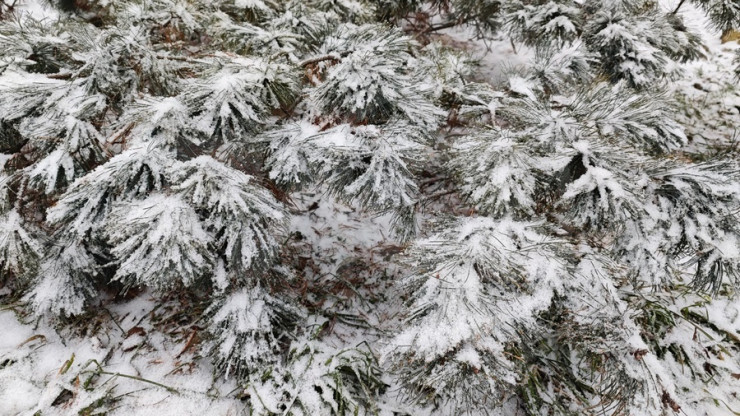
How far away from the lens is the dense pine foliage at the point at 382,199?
1036 millimetres

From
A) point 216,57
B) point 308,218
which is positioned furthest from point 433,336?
point 308,218

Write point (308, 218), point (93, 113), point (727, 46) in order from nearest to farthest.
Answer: point (93, 113), point (308, 218), point (727, 46)

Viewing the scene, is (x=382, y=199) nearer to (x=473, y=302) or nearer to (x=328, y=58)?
(x=473, y=302)

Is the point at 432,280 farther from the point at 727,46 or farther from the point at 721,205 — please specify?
the point at 727,46

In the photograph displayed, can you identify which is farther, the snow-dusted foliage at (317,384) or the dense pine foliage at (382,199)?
the snow-dusted foliage at (317,384)

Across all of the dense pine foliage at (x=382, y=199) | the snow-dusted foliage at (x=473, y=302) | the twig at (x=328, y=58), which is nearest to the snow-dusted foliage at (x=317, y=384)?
the dense pine foliage at (x=382, y=199)

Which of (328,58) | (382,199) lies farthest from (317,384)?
(328,58)

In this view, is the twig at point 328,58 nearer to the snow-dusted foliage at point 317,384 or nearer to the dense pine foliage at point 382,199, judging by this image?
the dense pine foliage at point 382,199

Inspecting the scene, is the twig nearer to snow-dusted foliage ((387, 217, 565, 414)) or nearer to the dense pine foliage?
the dense pine foliage

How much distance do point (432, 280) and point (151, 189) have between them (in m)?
0.83

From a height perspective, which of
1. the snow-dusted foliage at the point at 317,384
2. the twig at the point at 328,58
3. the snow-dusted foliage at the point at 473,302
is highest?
the twig at the point at 328,58

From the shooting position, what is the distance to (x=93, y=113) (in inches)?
50.2

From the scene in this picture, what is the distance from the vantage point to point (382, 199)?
1.11 meters

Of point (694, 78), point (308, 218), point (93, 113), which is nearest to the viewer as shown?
point (93, 113)
